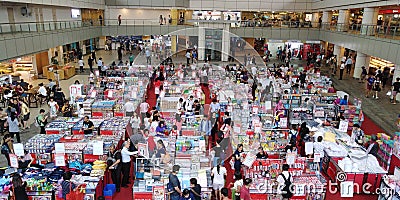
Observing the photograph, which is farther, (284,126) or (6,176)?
(284,126)

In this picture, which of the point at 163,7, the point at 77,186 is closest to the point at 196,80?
the point at 77,186

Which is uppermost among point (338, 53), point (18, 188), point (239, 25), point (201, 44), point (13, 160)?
point (239, 25)

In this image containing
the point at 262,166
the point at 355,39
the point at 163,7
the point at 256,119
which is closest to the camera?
the point at 262,166

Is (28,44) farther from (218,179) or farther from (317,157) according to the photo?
(317,157)

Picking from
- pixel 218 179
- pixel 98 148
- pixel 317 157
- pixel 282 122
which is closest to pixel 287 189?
pixel 218 179

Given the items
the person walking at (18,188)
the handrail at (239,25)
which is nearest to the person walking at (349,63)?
the handrail at (239,25)

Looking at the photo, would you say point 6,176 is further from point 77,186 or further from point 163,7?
point 163,7

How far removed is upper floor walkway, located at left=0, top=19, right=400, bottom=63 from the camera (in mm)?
18688

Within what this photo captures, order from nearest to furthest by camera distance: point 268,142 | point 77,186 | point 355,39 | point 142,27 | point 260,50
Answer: point 77,186 < point 268,142 < point 355,39 < point 142,27 < point 260,50

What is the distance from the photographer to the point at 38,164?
10.3 metres

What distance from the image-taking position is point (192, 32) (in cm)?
3359

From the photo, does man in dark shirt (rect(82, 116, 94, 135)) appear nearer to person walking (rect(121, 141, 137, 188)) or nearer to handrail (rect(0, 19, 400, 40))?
person walking (rect(121, 141, 137, 188))

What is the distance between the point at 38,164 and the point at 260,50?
3426 cm

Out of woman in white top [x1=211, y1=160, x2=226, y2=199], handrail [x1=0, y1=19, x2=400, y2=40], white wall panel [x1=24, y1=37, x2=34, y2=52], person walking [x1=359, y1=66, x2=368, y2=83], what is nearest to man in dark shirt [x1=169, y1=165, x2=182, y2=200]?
woman in white top [x1=211, y1=160, x2=226, y2=199]
